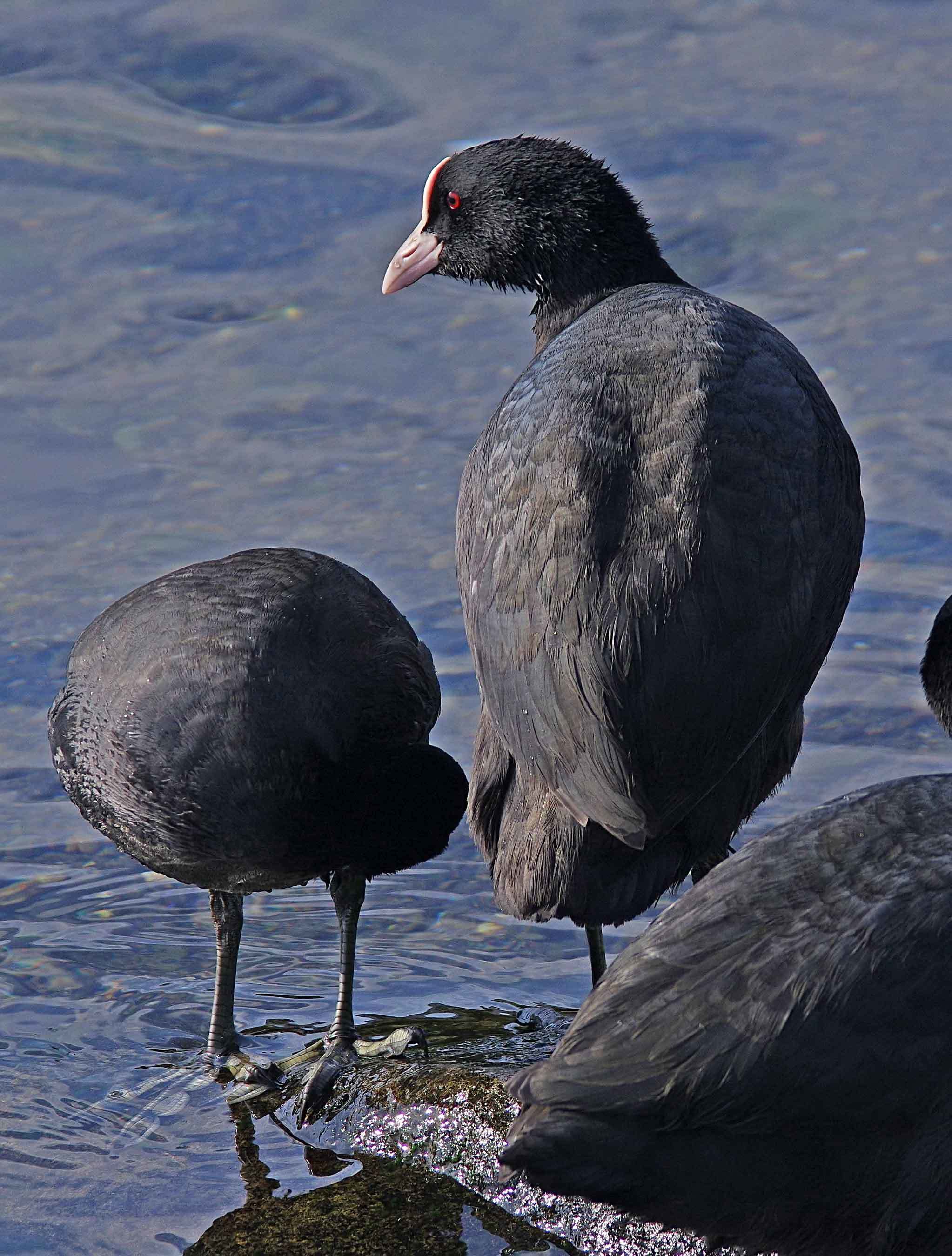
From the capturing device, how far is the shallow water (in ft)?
16.8

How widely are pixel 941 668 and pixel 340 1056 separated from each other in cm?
186

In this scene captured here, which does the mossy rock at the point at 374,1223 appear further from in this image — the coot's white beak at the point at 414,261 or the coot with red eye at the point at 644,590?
the coot's white beak at the point at 414,261

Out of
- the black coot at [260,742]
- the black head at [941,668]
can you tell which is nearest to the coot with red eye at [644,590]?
the black coot at [260,742]

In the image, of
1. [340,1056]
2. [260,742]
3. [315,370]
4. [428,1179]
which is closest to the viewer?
[428,1179]

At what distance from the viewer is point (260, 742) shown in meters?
4.47

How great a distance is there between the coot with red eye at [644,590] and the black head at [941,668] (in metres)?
0.68

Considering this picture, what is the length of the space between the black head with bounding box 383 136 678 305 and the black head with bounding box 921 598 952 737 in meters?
1.23

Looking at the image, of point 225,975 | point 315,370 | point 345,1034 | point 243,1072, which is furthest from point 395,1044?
point 315,370

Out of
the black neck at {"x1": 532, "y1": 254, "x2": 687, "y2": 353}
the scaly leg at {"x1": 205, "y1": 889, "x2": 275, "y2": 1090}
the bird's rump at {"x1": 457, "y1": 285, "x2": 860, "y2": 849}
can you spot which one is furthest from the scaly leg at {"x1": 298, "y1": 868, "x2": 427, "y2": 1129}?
the black neck at {"x1": 532, "y1": 254, "x2": 687, "y2": 353}

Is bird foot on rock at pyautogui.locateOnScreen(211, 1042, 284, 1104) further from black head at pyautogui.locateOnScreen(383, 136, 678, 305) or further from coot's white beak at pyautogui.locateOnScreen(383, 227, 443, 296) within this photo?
coot's white beak at pyautogui.locateOnScreen(383, 227, 443, 296)

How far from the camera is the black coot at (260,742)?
4.50m

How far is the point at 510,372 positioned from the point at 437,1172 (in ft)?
16.9

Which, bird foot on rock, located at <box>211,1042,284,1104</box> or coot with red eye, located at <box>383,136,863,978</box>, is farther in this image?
bird foot on rock, located at <box>211,1042,284,1104</box>

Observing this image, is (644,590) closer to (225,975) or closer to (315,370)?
(225,975)
